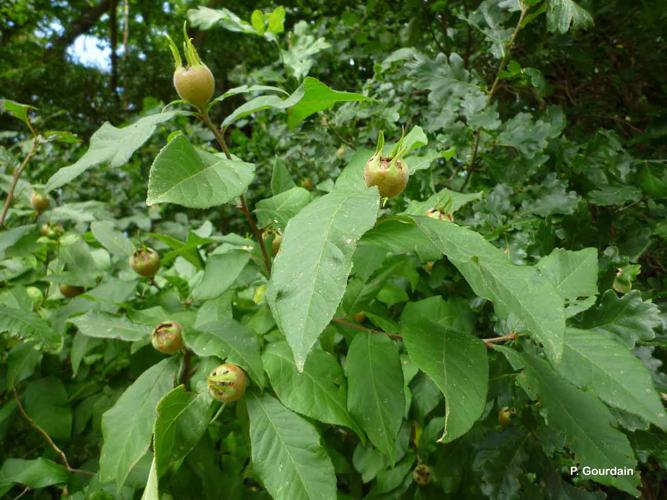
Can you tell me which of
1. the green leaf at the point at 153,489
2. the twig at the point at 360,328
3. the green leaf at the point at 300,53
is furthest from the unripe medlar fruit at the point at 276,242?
the green leaf at the point at 300,53

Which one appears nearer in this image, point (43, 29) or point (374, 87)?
point (374, 87)

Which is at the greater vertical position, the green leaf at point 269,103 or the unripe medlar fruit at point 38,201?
the green leaf at point 269,103

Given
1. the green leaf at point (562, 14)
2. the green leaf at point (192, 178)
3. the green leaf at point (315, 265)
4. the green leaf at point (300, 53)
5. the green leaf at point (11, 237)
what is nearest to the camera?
the green leaf at point (315, 265)

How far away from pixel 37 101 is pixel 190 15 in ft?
16.9

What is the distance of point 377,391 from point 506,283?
0.98 feet

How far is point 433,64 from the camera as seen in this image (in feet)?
3.92

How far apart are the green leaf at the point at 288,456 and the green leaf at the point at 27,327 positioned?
0.53 meters

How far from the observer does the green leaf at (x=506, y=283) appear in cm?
52

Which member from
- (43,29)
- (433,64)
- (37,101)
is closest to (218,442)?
(433,64)

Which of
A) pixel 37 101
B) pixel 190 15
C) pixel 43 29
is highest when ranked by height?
pixel 190 15

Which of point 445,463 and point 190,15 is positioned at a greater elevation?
point 190,15

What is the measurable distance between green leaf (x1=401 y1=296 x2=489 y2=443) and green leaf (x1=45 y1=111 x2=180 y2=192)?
1.62ft

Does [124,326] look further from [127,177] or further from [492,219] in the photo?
[127,177]

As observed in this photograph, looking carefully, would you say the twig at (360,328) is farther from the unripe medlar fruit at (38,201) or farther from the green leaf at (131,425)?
the unripe medlar fruit at (38,201)
